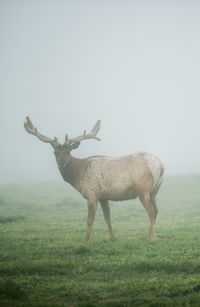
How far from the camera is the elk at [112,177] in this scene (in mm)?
19859

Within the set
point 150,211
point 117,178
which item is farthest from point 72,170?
point 150,211

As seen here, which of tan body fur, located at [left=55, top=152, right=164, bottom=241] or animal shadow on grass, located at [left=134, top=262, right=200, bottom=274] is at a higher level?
tan body fur, located at [left=55, top=152, right=164, bottom=241]

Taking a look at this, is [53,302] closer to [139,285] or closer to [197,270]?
[139,285]

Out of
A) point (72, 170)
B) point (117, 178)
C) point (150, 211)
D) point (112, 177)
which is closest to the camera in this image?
point (150, 211)

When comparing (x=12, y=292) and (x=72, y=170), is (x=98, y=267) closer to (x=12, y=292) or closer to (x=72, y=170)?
(x=12, y=292)

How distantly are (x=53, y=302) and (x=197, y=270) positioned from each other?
4659 mm

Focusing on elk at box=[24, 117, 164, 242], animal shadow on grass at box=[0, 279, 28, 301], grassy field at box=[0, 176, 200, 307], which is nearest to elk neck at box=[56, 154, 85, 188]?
elk at box=[24, 117, 164, 242]

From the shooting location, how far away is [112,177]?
20406 mm

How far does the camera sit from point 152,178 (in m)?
20.0

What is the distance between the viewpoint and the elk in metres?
19.9

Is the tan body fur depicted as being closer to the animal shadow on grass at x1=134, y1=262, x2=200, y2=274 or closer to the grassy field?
the grassy field

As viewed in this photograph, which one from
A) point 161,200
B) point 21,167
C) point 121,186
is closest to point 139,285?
point 121,186

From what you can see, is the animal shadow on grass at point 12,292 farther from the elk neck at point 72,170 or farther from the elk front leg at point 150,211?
the elk neck at point 72,170

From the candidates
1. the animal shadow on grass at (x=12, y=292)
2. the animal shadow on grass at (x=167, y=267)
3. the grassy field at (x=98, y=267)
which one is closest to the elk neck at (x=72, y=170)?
the grassy field at (x=98, y=267)
